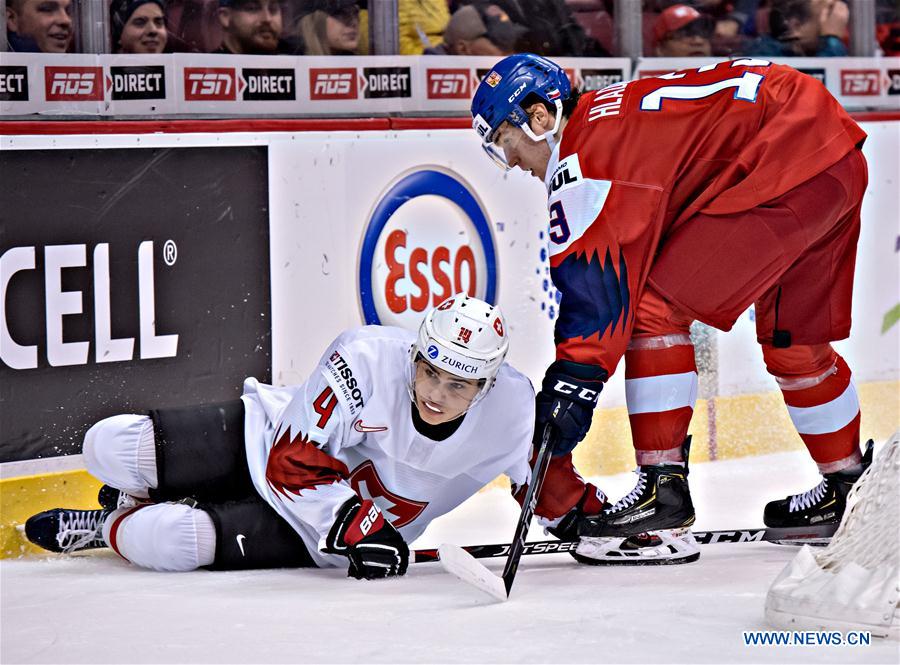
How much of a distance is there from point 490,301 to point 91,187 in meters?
1.21

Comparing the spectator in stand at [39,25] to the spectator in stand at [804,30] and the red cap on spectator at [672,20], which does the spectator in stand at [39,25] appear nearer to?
the red cap on spectator at [672,20]

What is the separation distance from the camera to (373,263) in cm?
395

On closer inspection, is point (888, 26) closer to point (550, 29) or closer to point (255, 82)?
point (550, 29)

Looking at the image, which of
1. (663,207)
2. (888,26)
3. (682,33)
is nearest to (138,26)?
(663,207)

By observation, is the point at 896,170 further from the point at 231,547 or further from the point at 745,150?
the point at 231,547

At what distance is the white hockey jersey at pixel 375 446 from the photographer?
9.10 feet

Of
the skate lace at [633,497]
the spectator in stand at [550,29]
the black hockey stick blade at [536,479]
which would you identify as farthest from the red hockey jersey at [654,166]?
the spectator in stand at [550,29]

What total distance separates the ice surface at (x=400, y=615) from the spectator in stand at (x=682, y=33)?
1860mm

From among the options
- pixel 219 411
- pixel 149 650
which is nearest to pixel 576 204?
pixel 219 411

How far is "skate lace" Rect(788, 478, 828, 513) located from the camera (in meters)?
3.21

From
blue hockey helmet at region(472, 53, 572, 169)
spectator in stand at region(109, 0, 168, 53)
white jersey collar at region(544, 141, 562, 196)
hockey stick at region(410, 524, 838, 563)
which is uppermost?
spectator in stand at region(109, 0, 168, 53)

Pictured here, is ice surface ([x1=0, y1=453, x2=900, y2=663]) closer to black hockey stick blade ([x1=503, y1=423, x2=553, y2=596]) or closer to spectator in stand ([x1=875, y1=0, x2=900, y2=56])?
black hockey stick blade ([x1=503, y1=423, x2=553, y2=596])

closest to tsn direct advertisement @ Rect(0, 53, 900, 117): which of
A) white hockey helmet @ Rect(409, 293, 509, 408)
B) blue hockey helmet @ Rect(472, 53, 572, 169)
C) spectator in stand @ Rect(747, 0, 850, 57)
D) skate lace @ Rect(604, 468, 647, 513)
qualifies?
spectator in stand @ Rect(747, 0, 850, 57)

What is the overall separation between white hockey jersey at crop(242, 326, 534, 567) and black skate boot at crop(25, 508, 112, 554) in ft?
1.42
